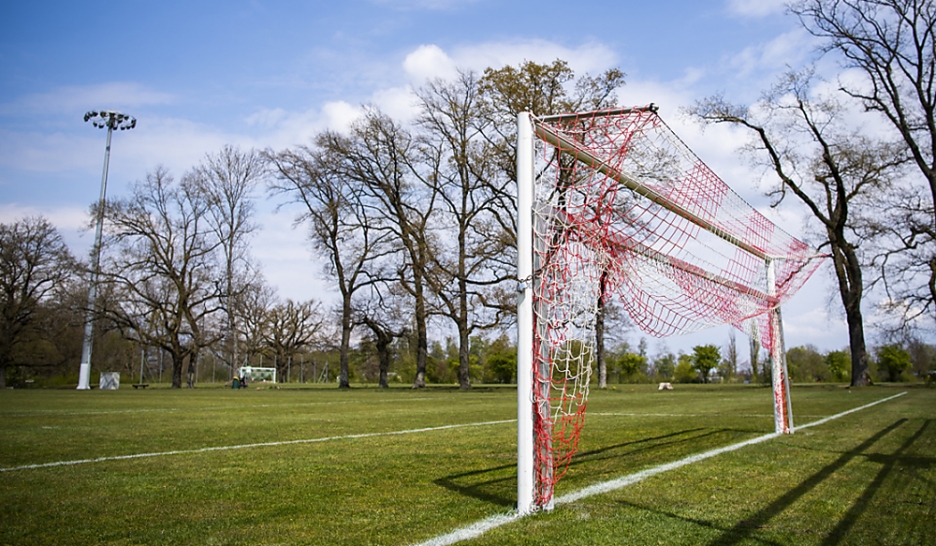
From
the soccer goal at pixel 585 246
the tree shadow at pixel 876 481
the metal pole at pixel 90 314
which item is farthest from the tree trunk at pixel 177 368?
the tree shadow at pixel 876 481

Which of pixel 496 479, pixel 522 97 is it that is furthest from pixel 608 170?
pixel 522 97

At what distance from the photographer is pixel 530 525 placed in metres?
3.77

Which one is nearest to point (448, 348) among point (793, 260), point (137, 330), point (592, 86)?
point (137, 330)

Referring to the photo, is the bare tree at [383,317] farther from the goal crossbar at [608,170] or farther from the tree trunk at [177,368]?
the goal crossbar at [608,170]

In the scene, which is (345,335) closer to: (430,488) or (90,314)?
(90,314)

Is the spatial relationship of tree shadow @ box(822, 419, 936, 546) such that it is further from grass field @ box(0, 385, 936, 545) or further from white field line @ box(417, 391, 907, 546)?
white field line @ box(417, 391, 907, 546)

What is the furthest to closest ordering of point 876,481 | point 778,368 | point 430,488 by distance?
1. point 778,368
2. point 876,481
3. point 430,488

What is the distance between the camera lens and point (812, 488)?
5039 millimetres

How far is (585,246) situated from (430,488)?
2.36m

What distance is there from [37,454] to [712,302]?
8334 mm

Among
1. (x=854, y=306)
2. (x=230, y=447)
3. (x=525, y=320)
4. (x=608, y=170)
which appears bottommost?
(x=230, y=447)

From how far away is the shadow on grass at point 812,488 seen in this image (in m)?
3.56

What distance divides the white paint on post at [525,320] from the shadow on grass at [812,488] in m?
1.24

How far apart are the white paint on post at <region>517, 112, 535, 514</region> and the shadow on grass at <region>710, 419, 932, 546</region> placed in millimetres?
1245
